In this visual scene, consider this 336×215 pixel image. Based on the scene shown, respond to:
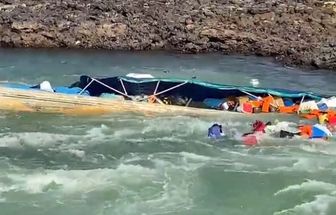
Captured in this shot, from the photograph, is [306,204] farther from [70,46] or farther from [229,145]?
[70,46]

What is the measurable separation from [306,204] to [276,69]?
50.9 ft

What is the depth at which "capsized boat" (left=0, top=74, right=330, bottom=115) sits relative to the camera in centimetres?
2006

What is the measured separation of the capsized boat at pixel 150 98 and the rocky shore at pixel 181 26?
442 inches

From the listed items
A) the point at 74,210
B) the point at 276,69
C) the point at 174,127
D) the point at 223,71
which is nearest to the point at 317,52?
the point at 276,69

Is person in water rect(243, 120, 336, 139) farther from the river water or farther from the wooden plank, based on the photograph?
the wooden plank

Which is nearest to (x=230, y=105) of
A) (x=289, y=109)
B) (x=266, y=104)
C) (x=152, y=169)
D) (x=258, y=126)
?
(x=266, y=104)

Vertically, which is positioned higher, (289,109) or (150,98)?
(289,109)

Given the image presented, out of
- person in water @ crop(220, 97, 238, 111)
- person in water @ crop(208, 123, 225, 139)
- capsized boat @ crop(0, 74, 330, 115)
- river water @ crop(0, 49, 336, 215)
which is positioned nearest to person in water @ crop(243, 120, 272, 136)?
river water @ crop(0, 49, 336, 215)

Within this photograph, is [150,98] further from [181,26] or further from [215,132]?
[181,26]

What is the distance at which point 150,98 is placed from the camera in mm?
20562

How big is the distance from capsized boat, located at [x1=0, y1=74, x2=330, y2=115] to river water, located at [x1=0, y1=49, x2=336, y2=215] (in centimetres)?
35

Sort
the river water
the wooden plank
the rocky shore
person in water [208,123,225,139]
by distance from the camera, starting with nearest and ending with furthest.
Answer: the river water, person in water [208,123,225,139], the wooden plank, the rocky shore

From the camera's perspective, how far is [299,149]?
1739cm

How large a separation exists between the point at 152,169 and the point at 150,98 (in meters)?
4.59
